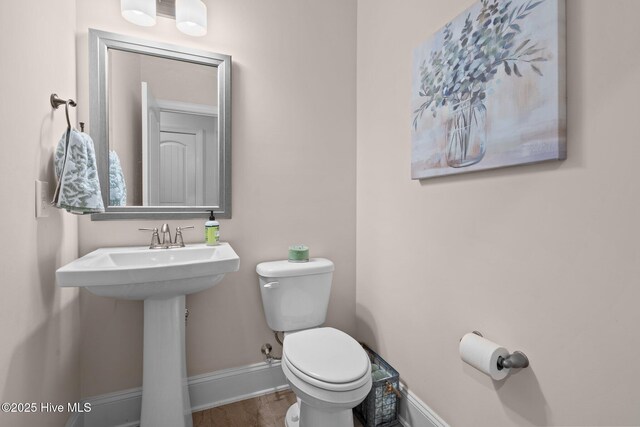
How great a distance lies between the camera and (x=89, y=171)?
1207 millimetres

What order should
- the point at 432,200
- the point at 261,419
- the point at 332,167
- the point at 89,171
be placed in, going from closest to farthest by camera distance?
the point at 89,171, the point at 432,200, the point at 261,419, the point at 332,167

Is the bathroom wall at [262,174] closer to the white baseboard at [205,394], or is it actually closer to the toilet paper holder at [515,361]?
the white baseboard at [205,394]

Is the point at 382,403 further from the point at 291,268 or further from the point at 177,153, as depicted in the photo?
the point at 177,153

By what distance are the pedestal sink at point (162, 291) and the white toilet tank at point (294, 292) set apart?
29cm

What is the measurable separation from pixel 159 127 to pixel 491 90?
1498 mm

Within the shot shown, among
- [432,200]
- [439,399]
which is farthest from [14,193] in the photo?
[439,399]

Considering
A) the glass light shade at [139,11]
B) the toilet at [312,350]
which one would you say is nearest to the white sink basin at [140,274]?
the toilet at [312,350]

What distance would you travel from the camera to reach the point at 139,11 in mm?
1386

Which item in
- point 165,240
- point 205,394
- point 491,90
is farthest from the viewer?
point 205,394

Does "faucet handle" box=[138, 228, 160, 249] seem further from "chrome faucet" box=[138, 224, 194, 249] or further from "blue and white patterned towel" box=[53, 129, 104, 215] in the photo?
"blue and white patterned towel" box=[53, 129, 104, 215]

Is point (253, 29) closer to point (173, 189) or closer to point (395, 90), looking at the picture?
point (395, 90)

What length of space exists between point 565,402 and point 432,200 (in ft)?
2.58

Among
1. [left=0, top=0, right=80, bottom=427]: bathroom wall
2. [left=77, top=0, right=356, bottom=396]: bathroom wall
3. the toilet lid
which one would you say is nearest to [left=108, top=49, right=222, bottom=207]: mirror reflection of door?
[left=77, top=0, right=356, bottom=396]: bathroom wall

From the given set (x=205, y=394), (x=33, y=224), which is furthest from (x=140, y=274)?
(x=205, y=394)
